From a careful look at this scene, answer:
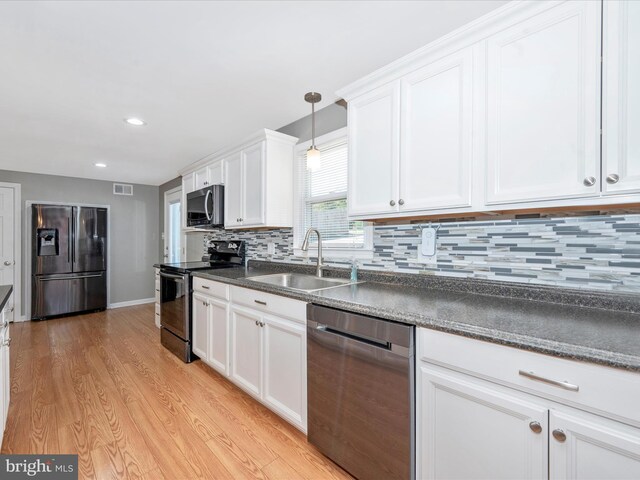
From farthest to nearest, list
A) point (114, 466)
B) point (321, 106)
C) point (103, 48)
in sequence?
point (321, 106), point (103, 48), point (114, 466)

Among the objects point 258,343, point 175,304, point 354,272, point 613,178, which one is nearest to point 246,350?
point 258,343

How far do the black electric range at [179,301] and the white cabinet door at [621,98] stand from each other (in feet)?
9.59

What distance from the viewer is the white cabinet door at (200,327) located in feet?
8.81

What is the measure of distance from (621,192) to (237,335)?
2.26 meters

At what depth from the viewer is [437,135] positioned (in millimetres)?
1550

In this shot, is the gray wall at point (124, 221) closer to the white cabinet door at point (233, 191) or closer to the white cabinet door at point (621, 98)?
the white cabinet door at point (233, 191)

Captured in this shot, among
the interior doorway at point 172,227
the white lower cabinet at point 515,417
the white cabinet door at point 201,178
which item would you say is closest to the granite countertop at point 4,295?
the white cabinet door at point 201,178

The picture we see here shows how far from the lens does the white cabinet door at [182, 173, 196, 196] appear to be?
12.8 ft

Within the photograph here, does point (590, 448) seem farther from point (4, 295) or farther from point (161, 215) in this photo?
point (161, 215)

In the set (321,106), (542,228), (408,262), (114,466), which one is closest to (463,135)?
(542,228)

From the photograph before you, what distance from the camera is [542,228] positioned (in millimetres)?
1479

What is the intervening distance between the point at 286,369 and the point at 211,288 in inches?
43.9

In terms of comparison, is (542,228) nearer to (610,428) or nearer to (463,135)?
(463,135)

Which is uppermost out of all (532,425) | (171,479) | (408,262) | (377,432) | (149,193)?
(149,193)
